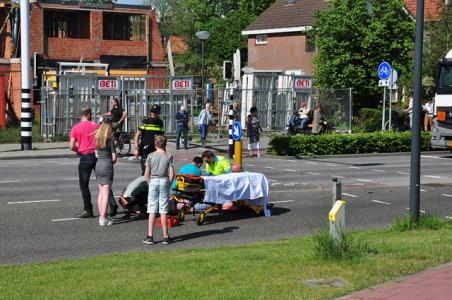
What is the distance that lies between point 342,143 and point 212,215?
14.0m

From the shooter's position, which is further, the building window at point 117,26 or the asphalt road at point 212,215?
the building window at point 117,26

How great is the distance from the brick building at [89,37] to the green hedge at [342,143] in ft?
67.8

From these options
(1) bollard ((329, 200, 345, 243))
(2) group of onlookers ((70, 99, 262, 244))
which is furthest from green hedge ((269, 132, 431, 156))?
(1) bollard ((329, 200, 345, 243))

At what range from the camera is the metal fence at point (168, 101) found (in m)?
30.7

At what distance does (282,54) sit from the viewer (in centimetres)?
5138

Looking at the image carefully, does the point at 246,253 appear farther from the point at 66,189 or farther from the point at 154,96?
the point at 154,96

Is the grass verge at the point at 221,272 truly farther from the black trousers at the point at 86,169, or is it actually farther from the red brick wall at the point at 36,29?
the red brick wall at the point at 36,29

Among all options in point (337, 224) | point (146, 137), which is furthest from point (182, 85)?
point (337, 224)

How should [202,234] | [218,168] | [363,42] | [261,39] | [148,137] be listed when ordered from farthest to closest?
[261,39] → [363,42] → [148,137] → [218,168] → [202,234]

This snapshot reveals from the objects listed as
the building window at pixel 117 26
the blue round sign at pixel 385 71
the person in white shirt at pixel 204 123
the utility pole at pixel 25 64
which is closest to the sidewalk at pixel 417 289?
the utility pole at pixel 25 64

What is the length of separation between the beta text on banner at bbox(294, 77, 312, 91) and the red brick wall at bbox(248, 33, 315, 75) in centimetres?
1294

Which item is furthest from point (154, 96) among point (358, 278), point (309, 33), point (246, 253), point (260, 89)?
point (358, 278)

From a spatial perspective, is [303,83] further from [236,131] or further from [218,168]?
[218,168]

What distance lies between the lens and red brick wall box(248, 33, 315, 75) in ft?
163
